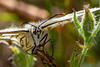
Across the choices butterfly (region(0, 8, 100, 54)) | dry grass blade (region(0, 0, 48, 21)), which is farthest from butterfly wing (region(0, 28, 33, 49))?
dry grass blade (region(0, 0, 48, 21))

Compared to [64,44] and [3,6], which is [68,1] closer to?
[64,44]

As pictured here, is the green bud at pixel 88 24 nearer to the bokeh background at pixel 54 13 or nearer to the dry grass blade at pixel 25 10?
the bokeh background at pixel 54 13

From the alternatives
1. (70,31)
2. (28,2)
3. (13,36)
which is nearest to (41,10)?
(28,2)

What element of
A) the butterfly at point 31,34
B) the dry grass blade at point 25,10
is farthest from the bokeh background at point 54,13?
the butterfly at point 31,34

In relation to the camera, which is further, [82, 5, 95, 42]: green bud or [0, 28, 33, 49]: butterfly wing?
→ [0, 28, 33, 49]: butterfly wing

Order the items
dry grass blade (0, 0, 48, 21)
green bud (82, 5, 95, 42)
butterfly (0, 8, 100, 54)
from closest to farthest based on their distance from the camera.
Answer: green bud (82, 5, 95, 42), butterfly (0, 8, 100, 54), dry grass blade (0, 0, 48, 21)

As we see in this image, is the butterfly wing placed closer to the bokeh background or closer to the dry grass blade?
the bokeh background

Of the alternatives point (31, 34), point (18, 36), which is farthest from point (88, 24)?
point (18, 36)

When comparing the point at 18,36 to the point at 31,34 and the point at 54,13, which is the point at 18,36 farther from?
the point at 54,13
